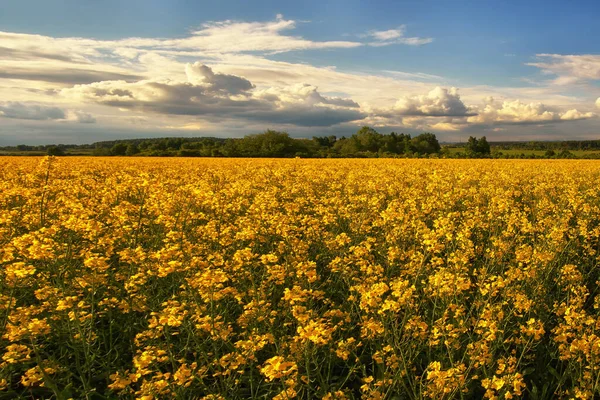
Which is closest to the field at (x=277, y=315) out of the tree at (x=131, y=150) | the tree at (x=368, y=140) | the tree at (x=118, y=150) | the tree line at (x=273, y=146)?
the tree line at (x=273, y=146)

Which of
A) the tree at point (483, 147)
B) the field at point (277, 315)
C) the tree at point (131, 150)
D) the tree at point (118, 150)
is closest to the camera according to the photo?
the field at point (277, 315)

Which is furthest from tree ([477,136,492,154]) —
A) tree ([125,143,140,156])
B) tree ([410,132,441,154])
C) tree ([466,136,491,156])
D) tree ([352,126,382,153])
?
tree ([125,143,140,156])

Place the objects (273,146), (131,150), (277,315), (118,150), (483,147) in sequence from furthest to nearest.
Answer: (483,147), (273,146), (131,150), (118,150), (277,315)

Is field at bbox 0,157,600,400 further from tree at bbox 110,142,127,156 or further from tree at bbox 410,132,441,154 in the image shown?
tree at bbox 410,132,441,154

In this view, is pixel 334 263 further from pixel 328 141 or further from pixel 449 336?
pixel 328 141

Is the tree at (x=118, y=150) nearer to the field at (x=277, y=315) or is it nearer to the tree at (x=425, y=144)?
the field at (x=277, y=315)

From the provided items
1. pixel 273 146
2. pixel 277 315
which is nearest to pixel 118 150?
pixel 273 146

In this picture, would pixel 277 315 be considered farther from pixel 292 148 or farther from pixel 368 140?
pixel 368 140

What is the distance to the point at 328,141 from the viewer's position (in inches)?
3243

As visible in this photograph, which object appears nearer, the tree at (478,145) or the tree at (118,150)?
the tree at (118,150)

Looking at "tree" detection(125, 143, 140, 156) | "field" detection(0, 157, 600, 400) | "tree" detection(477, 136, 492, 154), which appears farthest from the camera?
"tree" detection(477, 136, 492, 154)

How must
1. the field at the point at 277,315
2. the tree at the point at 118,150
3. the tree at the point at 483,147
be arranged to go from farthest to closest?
the tree at the point at 483,147 < the tree at the point at 118,150 < the field at the point at 277,315

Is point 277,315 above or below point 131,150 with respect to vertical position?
below

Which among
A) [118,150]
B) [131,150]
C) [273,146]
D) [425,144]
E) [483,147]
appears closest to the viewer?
[118,150]
